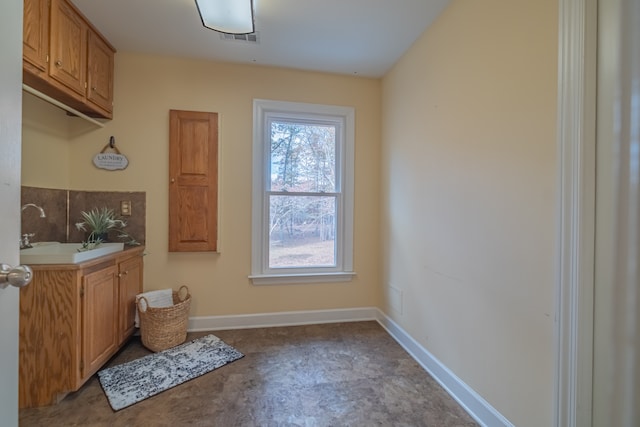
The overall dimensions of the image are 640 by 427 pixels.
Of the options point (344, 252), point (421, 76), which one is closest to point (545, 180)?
point (421, 76)

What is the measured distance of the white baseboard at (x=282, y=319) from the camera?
286cm

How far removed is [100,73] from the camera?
96.5 inches

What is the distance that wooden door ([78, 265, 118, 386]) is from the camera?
1.88 metres

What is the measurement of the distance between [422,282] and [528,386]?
1.00 metres

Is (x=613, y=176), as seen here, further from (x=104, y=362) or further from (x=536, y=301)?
(x=104, y=362)

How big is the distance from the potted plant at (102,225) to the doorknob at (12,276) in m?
1.89

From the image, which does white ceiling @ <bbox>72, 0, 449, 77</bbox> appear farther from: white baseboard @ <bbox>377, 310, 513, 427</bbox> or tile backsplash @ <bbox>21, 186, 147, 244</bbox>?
white baseboard @ <bbox>377, 310, 513, 427</bbox>

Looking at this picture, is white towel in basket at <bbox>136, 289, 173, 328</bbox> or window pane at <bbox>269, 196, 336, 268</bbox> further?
window pane at <bbox>269, 196, 336, 268</bbox>

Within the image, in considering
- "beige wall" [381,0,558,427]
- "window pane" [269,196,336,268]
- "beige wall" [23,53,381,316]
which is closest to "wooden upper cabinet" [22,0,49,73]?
"beige wall" [23,53,381,316]

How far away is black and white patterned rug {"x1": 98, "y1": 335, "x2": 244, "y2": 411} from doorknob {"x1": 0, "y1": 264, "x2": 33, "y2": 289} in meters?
1.52

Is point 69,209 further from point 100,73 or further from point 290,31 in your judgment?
point 290,31

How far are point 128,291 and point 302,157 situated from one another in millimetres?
1989

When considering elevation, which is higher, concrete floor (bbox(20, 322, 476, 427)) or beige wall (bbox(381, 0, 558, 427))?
beige wall (bbox(381, 0, 558, 427))

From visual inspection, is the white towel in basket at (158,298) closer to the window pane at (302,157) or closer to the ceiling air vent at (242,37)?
the window pane at (302,157)
